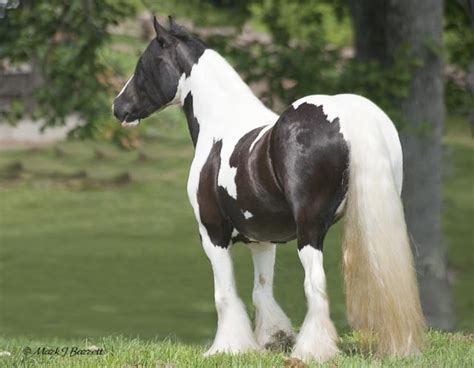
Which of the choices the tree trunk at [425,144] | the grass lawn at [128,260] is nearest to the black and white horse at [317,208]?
the grass lawn at [128,260]

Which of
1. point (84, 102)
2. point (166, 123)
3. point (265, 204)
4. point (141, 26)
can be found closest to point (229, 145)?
point (265, 204)

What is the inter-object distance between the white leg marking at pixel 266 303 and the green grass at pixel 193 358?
1.13 feet

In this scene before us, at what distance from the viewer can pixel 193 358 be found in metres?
7.59

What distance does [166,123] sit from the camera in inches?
1293

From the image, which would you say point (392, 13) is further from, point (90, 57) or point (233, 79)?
point (233, 79)

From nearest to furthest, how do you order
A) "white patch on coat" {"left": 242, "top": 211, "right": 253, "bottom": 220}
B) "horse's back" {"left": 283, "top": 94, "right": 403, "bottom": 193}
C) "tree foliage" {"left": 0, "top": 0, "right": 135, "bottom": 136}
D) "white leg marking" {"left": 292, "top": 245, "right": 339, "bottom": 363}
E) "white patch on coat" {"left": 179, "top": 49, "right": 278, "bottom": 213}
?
"horse's back" {"left": 283, "top": 94, "right": 403, "bottom": 193} → "white leg marking" {"left": 292, "top": 245, "right": 339, "bottom": 363} → "white patch on coat" {"left": 242, "top": 211, "right": 253, "bottom": 220} → "white patch on coat" {"left": 179, "top": 49, "right": 278, "bottom": 213} → "tree foliage" {"left": 0, "top": 0, "right": 135, "bottom": 136}

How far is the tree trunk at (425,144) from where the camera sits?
12.9 metres

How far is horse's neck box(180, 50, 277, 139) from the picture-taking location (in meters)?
8.03

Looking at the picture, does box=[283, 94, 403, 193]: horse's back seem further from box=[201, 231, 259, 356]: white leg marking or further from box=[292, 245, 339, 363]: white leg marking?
box=[201, 231, 259, 356]: white leg marking

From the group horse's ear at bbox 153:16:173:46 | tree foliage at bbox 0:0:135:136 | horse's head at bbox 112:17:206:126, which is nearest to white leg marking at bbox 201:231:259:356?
horse's head at bbox 112:17:206:126

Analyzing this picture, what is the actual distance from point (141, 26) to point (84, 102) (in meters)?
22.7

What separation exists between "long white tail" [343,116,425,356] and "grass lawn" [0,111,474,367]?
0.91 feet

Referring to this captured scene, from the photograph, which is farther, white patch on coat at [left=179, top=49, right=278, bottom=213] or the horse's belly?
white patch on coat at [left=179, top=49, right=278, bottom=213]

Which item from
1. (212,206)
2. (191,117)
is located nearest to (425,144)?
(191,117)
